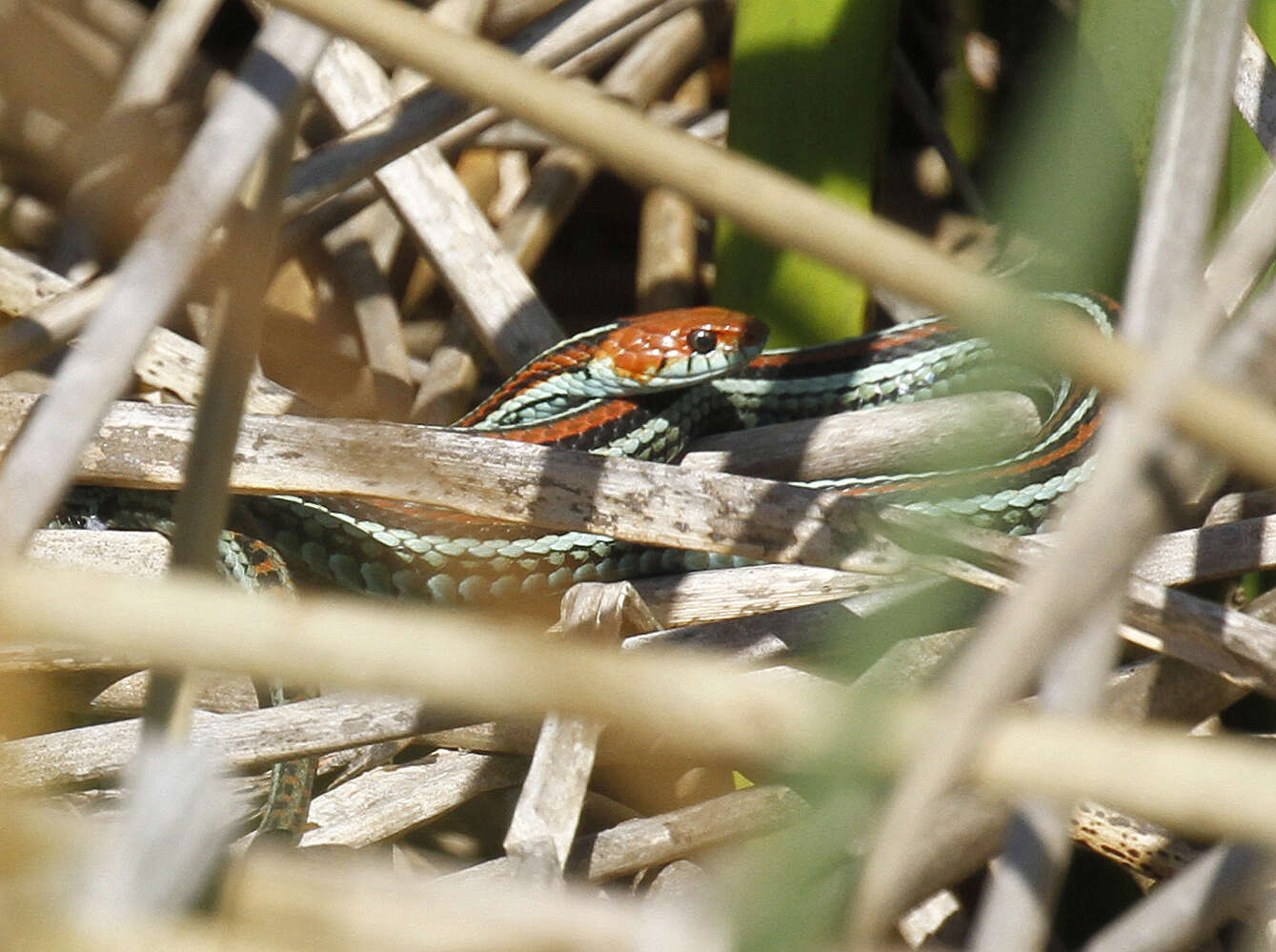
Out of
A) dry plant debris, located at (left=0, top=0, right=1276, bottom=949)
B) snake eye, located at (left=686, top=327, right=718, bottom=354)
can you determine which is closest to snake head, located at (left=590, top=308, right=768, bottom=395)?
snake eye, located at (left=686, top=327, right=718, bottom=354)

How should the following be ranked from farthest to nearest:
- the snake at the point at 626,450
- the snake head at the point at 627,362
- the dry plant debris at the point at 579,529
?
the snake head at the point at 627,362 → the snake at the point at 626,450 → the dry plant debris at the point at 579,529

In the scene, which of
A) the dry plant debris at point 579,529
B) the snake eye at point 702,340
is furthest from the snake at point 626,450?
the dry plant debris at point 579,529

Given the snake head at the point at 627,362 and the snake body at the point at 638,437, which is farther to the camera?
the snake head at the point at 627,362

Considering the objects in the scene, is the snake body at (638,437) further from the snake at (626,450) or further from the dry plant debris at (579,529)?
the dry plant debris at (579,529)

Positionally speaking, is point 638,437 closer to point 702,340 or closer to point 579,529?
point 702,340

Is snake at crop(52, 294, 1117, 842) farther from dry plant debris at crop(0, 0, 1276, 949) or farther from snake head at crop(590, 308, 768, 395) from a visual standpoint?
dry plant debris at crop(0, 0, 1276, 949)

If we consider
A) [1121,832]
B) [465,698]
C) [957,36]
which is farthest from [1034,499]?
[465,698]

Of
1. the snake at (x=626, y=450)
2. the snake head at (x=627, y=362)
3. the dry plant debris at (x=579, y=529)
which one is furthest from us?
the snake head at (x=627, y=362)

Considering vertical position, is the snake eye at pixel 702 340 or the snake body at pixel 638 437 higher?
the snake eye at pixel 702 340

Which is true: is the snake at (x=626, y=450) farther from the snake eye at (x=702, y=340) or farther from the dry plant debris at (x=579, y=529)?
the dry plant debris at (x=579, y=529)
